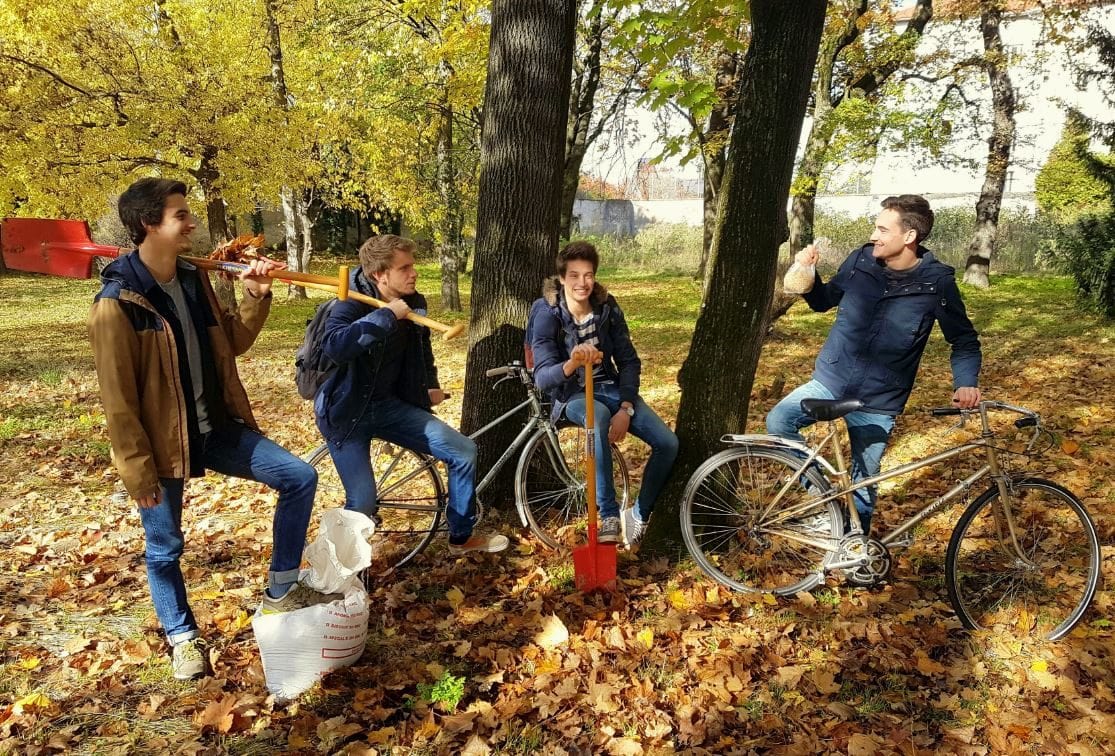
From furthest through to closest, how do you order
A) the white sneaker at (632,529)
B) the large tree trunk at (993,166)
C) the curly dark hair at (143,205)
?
the large tree trunk at (993,166), the white sneaker at (632,529), the curly dark hair at (143,205)

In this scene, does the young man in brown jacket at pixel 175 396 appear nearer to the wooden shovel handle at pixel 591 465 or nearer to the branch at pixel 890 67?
the wooden shovel handle at pixel 591 465

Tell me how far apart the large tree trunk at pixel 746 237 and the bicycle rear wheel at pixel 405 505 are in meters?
1.36

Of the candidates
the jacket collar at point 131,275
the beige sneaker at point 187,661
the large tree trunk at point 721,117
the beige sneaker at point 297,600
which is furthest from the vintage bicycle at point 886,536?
the large tree trunk at point 721,117

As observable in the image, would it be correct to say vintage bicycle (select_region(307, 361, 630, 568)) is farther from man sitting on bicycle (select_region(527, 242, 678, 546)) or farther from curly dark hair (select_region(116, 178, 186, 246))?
curly dark hair (select_region(116, 178, 186, 246))

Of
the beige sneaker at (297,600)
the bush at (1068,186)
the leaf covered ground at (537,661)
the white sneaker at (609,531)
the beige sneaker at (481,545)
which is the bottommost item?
the leaf covered ground at (537,661)

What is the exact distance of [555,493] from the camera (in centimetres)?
464

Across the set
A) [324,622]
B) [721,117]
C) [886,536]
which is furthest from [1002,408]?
[721,117]

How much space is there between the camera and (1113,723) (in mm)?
2852

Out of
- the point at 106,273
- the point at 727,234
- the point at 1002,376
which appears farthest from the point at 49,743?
the point at 1002,376

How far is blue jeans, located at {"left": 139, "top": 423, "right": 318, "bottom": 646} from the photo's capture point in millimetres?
3162

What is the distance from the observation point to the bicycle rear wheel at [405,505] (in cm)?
425

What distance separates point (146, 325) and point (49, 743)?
173 centimetres

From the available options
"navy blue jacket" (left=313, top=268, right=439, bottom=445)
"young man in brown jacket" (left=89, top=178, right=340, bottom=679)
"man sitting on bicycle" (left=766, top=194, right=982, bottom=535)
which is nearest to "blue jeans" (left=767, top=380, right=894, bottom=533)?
"man sitting on bicycle" (left=766, top=194, right=982, bottom=535)

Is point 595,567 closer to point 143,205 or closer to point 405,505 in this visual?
point 405,505
